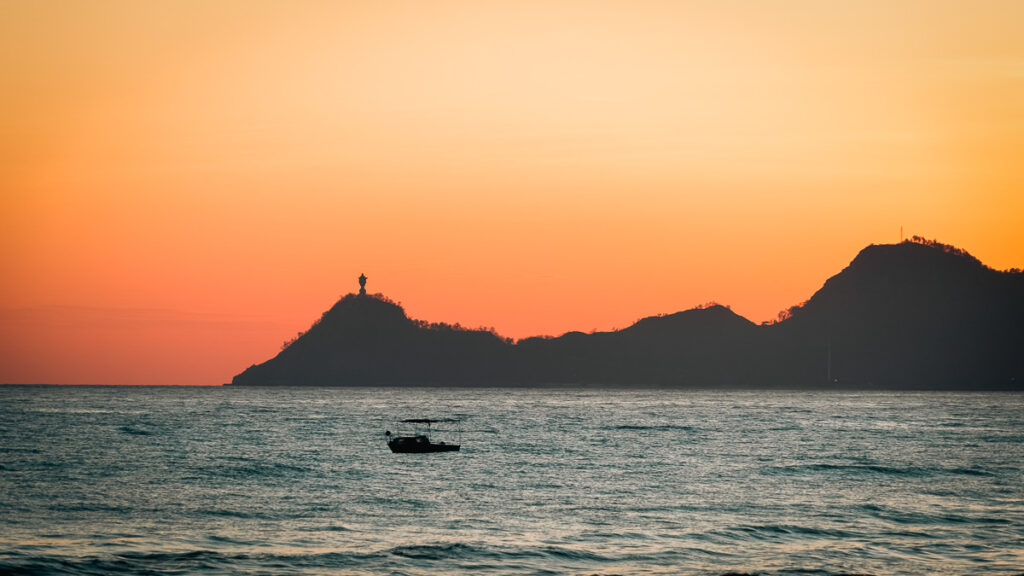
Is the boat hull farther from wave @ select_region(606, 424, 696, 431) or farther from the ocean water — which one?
wave @ select_region(606, 424, 696, 431)

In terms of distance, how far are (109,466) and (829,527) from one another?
64.9m

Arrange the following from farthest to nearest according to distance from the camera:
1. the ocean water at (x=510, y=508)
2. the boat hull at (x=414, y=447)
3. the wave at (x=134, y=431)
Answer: the wave at (x=134, y=431)
the boat hull at (x=414, y=447)
the ocean water at (x=510, y=508)

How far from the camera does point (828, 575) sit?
39312 millimetres

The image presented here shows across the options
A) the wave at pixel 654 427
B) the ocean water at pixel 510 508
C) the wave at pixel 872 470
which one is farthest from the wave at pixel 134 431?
the wave at pixel 872 470

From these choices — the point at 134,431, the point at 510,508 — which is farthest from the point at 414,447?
the point at 134,431

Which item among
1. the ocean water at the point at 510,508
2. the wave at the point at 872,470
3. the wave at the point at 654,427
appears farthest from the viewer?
the wave at the point at 654,427

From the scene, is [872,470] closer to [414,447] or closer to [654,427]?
[414,447]

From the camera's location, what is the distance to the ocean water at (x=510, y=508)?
42.8m

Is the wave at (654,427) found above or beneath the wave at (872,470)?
beneath

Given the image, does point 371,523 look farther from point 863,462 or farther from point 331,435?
point 331,435

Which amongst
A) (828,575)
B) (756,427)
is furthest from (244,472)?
(756,427)

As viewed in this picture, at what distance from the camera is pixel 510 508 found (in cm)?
5997

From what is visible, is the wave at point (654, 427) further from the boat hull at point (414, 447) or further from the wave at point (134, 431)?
the wave at point (134, 431)

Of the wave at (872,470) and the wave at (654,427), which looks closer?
the wave at (872,470)
